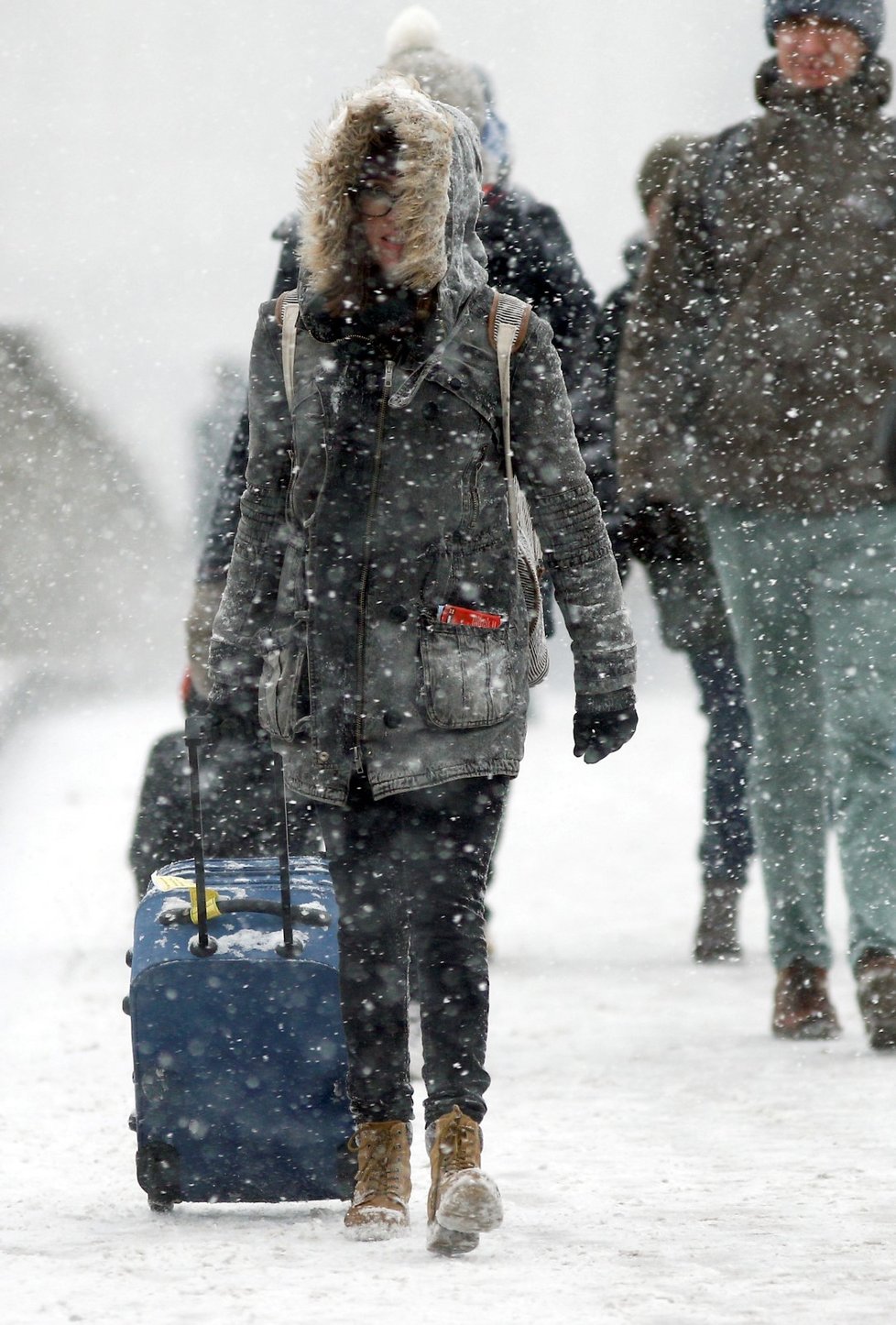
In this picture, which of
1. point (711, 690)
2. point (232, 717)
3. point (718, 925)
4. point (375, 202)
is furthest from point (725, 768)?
point (375, 202)

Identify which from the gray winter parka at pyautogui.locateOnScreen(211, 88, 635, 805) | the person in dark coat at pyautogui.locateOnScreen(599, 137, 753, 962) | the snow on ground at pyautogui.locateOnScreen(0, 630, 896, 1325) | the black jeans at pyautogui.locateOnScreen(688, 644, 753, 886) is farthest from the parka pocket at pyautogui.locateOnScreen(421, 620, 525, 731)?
the black jeans at pyautogui.locateOnScreen(688, 644, 753, 886)

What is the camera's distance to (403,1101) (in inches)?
143

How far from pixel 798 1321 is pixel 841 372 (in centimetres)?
292

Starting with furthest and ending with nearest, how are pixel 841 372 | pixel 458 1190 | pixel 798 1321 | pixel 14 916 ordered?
pixel 14 916, pixel 841 372, pixel 458 1190, pixel 798 1321

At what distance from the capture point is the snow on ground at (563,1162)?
3102mm

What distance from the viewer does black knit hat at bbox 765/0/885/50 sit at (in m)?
5.27

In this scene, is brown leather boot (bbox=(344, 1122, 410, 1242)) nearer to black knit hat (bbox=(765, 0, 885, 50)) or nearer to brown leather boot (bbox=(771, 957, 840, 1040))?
brown leather boot (bbox=(771, 957, 840, 1040))

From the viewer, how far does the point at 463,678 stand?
3.53 metres

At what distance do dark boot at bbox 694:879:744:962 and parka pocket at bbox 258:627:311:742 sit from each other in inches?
124

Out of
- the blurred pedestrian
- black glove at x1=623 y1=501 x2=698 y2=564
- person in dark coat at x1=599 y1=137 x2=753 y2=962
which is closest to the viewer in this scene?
the blurred pedestrian

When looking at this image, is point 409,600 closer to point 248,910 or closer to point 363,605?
point 363,605

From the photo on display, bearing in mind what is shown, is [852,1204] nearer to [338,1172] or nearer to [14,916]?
[338,1172]

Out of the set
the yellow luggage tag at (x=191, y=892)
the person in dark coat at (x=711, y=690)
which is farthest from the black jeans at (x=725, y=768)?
the yellow luggage tag at (x=191, y=892)

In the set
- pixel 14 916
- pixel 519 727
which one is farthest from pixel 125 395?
pixel 519 727
